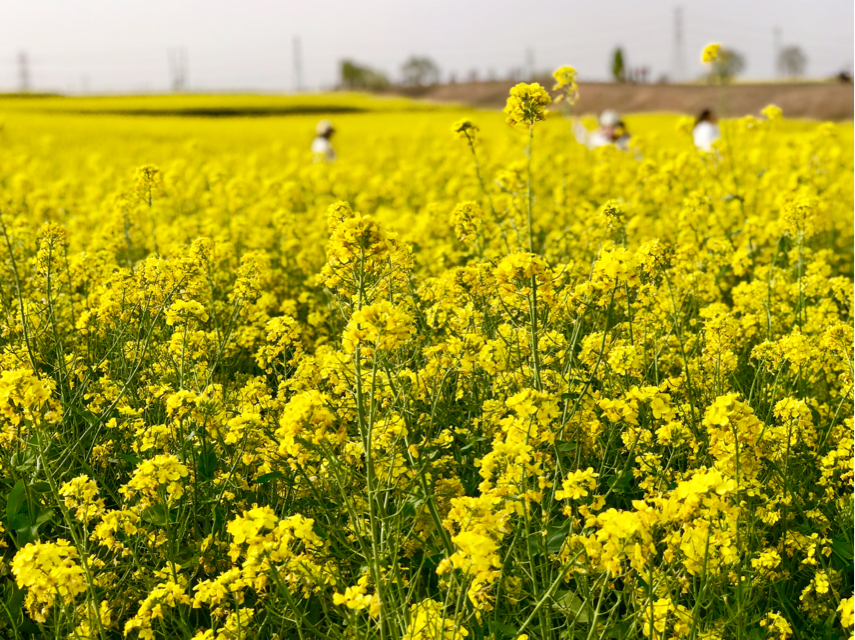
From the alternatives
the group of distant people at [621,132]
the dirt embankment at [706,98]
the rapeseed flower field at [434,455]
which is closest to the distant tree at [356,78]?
the dirt embankment at [706,98]

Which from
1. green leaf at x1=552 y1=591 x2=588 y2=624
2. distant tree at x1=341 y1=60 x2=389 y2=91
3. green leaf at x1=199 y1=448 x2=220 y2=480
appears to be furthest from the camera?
distant tree at x1=341 y1=60 x2=389 y2=91

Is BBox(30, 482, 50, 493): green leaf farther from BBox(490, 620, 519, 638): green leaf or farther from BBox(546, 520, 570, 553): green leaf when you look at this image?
BBox(546, 520, 570, 553): green leaf

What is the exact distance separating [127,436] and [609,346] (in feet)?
5.98

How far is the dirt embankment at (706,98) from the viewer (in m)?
35.1

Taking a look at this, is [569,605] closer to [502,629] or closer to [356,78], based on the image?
[502,629]

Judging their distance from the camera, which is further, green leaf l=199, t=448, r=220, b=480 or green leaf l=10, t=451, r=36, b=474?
green leaf l=199, t=448, r=220, b=480

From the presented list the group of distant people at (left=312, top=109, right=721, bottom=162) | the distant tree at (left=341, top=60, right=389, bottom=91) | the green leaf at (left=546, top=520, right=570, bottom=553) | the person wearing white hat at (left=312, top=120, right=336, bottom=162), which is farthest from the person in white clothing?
the distant tree at (left=341, top=60, right=389, bottom=91)

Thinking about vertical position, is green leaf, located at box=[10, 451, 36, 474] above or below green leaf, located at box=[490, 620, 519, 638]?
above

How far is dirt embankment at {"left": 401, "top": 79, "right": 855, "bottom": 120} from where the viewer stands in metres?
35.1

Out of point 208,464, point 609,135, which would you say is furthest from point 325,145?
point 208,464

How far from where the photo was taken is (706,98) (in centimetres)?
4119

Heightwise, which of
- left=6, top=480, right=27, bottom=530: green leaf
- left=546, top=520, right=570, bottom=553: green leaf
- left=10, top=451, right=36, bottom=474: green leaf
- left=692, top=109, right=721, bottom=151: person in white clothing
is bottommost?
left=546, top=520, right=570, bottom=553: green leaf

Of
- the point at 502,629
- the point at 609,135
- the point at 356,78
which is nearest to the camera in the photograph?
the point at 502,629

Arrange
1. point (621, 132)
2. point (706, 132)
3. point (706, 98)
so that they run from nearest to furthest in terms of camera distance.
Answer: point (621, 132) → point (706, 132) → point (706, 98)
